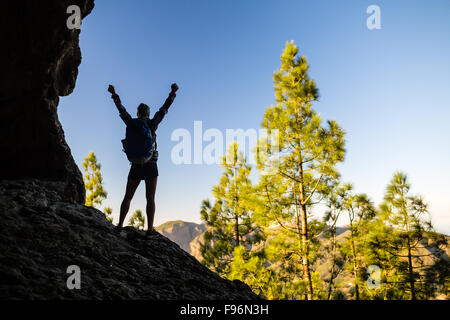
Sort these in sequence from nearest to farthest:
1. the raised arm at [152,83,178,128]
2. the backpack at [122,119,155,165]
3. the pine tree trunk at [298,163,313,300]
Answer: the backpack at [122,119,155,165], the raised arm at [152,83,178,128], the pine tree trunk at [298,163,313,300]

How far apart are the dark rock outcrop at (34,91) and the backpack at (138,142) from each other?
5.88ft

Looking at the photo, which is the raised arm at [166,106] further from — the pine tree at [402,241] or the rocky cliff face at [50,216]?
the pine tree at [402,241]

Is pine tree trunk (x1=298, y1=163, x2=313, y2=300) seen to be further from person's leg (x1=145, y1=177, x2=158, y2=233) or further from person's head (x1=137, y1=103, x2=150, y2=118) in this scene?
person's head (x1=137, y1=103, x2=150, y2=118)

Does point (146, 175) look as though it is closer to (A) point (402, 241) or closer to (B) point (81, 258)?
(B) point (81, 258)

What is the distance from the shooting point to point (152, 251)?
145 inches

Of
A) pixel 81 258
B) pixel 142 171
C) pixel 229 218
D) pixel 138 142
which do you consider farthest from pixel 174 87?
pixel 229 218

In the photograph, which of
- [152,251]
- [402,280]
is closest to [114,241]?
[152,251]

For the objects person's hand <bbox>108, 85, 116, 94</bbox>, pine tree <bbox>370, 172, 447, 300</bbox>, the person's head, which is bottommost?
pine tree <bbox>370, 172, 447, 300</bbox>

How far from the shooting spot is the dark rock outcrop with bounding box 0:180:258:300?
212cm

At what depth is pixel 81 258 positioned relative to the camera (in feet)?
8.86

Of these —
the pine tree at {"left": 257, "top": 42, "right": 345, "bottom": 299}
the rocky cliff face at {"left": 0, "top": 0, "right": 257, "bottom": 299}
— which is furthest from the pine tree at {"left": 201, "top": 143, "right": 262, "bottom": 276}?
the rocky cliff face at {"left": 0, "top": 0, "right": 257, "bottom": 299}

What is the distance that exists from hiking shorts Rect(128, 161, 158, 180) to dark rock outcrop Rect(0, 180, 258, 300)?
0.97 m
